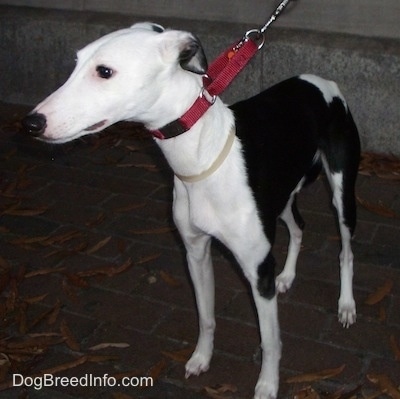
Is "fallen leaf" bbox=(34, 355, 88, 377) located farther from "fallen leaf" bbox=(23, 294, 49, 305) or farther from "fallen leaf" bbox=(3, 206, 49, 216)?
"fallen leaf" bbox=(3, 206, 49, 216)

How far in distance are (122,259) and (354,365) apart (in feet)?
5.96

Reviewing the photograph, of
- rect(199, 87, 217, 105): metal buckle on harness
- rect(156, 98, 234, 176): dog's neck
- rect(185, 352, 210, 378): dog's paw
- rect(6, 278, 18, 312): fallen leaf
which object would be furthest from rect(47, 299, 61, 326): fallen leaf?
rect(199, 87, 217, 105): metal buckle on harness

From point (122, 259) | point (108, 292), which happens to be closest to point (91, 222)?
point (122, 259)

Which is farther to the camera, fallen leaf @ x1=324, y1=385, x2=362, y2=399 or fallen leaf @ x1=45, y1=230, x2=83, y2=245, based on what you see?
fallen leaf @ x1=45, y1=230, x2=83, y2=245

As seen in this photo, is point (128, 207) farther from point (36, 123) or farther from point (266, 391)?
point (36, 123)

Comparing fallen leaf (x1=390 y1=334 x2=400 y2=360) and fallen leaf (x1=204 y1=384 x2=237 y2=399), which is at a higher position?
fallen leaf (x1=390 y1=334 x2=400 y2=360)

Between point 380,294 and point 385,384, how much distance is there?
2.62 ft

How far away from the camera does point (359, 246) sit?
187 inches

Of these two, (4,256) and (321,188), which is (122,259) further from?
(321,188)

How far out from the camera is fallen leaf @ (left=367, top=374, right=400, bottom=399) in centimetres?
346

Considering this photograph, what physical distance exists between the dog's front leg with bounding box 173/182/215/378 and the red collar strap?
1.37 feet

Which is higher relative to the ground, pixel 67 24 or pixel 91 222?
pixel 67 24

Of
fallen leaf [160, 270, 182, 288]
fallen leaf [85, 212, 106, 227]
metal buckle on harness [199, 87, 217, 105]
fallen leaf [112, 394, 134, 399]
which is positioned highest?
metal buckle on harness [199, 87, 217, 105]

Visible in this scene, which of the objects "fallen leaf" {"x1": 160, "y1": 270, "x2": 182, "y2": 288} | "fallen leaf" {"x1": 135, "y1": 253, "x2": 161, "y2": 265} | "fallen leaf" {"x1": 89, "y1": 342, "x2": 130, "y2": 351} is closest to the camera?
"fallen leaf" {"x1": 89, "y1": 342, "x2": 130, "y2": 351}
